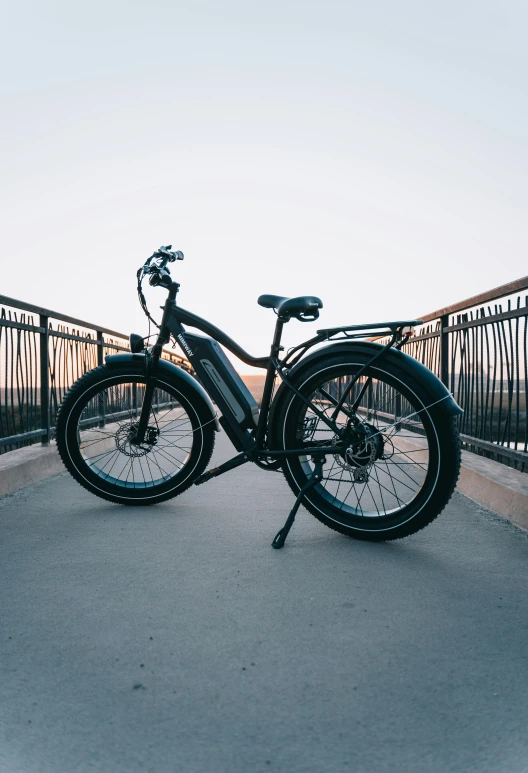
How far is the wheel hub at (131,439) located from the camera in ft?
14.7

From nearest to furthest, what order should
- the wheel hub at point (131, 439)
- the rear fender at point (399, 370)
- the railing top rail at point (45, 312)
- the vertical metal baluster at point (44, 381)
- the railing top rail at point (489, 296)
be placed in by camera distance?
the rear fender at point (399, 370) → the railing top rail at point (489, 296) → the wheel hub at point (131, 439) → the railing top rail at point (45, 312) → the vertical metal baluster at point (44, 381)

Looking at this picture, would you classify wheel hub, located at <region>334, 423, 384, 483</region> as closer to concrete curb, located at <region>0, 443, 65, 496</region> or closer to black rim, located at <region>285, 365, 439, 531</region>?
black rim, located at <region>285, 365, 439, 531</region>

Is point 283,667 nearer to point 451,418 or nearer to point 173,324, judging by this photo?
point 451,418

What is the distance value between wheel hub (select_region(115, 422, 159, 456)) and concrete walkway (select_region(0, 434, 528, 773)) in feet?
2.50

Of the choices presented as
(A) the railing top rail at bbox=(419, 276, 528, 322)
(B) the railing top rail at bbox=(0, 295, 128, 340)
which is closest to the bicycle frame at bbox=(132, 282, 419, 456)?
(A) the railing top rail at bbox=(419, 276, 528, 322)

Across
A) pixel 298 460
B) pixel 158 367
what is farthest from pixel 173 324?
pixel 298 460

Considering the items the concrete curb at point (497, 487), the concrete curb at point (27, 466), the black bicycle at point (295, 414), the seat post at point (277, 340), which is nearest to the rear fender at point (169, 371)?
the black bicycle at point (295, 414)

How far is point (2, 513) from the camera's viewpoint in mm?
4312

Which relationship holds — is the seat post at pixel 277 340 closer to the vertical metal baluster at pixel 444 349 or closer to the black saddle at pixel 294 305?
the black saddle at pixel 294 305

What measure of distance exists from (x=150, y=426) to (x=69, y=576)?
5.27 ft

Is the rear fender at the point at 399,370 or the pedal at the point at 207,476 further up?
the rear fender at the point at 399,370

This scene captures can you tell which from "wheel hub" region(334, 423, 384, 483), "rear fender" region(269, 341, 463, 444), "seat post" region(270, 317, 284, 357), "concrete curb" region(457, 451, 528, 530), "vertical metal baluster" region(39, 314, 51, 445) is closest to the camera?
"rear fender" region(269, 341, 463, 444)

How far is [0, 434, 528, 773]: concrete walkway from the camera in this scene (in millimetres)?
1737

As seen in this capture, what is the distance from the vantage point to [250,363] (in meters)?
4.02
